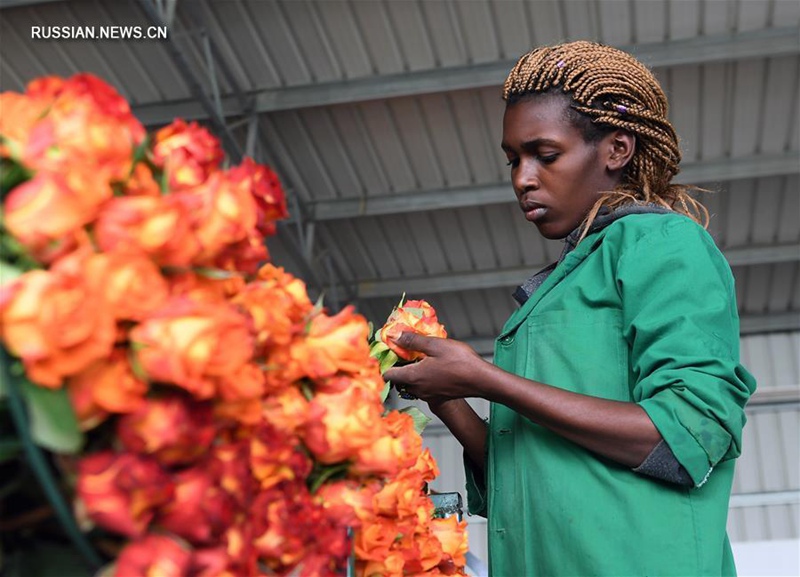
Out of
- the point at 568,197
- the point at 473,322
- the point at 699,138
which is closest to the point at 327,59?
the point at 699,138

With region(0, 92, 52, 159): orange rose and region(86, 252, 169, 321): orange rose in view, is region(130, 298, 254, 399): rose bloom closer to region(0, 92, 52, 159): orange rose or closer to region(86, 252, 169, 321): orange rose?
region(86, 252, 169, 321): orange rose

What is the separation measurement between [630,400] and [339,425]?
1.64 ft

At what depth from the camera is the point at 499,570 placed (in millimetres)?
1099

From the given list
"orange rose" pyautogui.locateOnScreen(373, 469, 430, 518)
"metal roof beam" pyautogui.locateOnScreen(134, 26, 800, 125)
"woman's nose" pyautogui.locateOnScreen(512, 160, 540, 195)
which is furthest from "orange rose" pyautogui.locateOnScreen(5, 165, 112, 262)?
"metal roof beam" pyautogui.locateOnScreen(134, 26, 800, 125)

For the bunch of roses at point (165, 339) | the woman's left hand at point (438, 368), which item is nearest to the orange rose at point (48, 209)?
the bunch of roses at point (165, 339)

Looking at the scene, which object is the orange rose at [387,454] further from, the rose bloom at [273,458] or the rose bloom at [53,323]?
the rose bloom at [53,323]

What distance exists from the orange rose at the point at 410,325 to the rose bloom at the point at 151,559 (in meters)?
0.54

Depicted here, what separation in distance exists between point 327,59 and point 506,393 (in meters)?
5.63

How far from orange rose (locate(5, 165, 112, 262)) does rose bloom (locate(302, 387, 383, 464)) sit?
0.73 feet

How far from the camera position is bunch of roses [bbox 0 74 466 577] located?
476 mm

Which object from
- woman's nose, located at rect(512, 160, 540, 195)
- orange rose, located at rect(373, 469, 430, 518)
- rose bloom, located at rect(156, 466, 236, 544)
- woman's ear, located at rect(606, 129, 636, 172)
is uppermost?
woman's ear, located at rect(606, 129, 636, 172)

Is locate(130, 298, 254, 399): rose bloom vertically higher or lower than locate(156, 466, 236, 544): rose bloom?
higher

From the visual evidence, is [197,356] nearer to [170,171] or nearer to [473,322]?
[170,171]

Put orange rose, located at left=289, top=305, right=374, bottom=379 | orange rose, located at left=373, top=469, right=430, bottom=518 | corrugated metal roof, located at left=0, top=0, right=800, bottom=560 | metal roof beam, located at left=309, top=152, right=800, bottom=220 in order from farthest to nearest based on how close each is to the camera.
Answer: metal roof beam, located at left=309, top=152, right=800, bottom=220, corrugated metal roof, located at left=0, top=0, right=800, bottom=560, orange rose, located at left=373, top=469, right=430, bottom=518, orange rose, located at left=289, top=305, right=374, bottom=379
